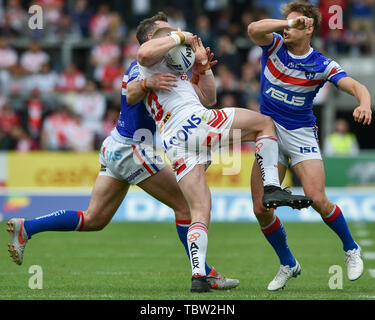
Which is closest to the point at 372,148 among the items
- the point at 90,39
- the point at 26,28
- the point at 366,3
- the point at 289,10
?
the point at 366,3

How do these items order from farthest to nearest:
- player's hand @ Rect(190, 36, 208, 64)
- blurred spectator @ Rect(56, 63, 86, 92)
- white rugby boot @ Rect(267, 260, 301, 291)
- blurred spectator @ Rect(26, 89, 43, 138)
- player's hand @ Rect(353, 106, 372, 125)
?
blurred spectator @ Rect(56, 63, 86, 92) → blurred spectator @ Rect(26, 89, 43, 138) → white rugby boot @ Rect(267, 260, 301, 291) → player's hand @ Rect(190, 36, 208, 64) → player's hand @ Rect(353, 106, 372, 125)

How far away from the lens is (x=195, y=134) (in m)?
7.16

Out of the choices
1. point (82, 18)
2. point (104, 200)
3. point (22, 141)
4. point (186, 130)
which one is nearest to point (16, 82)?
point (22, 141)

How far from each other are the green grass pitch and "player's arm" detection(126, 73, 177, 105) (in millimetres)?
1837

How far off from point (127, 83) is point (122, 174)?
35.6 inches

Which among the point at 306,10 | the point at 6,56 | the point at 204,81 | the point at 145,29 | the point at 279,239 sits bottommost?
the point at 279,239

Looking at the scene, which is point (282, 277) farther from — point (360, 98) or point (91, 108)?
point (91, 108)

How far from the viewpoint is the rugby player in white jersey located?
708cm

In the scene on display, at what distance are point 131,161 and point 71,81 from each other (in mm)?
12314

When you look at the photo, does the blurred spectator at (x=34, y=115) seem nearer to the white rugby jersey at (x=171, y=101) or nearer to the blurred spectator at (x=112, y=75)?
the blurred spectator at (x=112, y=75)

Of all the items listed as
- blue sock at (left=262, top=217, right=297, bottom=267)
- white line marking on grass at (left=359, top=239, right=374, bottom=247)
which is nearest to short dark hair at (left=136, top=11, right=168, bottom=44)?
blue sock at (left=262, top=217, right=297, bottom=267)

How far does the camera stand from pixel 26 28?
21.0m

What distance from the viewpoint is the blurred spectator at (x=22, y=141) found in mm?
18484

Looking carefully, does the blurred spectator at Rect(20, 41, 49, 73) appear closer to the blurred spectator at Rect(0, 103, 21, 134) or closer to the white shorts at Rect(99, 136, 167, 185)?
the blurred spectator at Rect(0, 103, 21, 134)
